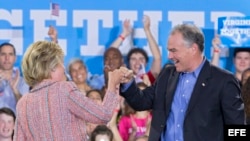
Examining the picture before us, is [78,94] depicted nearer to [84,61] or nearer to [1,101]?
[1,101]

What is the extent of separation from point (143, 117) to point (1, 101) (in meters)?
1.51

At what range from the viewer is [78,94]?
14.2 ft

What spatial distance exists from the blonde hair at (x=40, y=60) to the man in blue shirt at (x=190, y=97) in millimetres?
767

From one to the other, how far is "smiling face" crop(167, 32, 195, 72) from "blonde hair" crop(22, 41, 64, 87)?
1.04 m

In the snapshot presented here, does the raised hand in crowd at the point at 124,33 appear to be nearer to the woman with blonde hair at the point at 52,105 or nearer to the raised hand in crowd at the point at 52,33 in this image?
the raised hand in crowd at the point at 52,33

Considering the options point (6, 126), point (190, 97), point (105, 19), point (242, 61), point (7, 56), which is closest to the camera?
point (190, 97)

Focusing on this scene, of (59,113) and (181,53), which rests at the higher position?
(181,53)

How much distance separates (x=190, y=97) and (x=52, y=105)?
113cm

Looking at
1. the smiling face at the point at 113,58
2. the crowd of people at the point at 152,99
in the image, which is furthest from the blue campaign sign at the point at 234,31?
the crowd of people at the point at 152,99

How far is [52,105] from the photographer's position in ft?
14.2

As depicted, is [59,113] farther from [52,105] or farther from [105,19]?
[105,19]

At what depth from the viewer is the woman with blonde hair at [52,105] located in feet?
14.1

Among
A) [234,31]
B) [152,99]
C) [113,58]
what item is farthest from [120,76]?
[234,31]

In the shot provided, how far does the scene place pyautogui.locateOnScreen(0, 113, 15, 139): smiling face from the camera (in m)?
7.53
